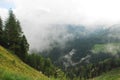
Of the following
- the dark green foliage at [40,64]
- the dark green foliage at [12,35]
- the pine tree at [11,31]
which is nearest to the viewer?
the dark green foliage at [12,35]

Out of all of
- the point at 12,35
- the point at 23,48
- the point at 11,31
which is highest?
the point at 11,31

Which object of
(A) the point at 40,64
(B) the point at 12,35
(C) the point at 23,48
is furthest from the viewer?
(A) the point at 40,64

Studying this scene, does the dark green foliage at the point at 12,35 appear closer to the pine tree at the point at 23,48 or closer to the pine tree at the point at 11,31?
the pine tree at the point at 11,31

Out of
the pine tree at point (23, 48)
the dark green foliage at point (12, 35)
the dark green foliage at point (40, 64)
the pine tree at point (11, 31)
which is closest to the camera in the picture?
the dark green foliage at point (12, 35)

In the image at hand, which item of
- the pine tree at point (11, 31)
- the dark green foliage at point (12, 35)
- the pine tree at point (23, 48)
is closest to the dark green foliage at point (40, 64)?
the pine tree at point (23, 48)

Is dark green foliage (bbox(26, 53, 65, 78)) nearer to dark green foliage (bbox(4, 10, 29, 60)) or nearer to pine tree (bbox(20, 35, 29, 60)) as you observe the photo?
pine tree (bbox(20, 35, 29, 60))

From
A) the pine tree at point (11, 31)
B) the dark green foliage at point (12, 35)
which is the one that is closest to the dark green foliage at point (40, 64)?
the dark green foliage at point (12, 35)

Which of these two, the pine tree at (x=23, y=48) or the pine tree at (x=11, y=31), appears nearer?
the pine tree at (x=11, y=31)

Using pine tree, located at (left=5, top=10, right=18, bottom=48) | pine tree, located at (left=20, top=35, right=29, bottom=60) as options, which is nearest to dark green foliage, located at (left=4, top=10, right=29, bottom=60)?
pine tree, located at (left=5, top=10, right=18, bottom=48)

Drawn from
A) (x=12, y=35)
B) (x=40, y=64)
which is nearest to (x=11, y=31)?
(x=12, y=35)

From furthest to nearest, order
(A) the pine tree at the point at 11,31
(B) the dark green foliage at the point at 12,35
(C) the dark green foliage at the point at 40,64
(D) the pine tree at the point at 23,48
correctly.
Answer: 1. (C) the dark green foliage at the point at 40,64
2. (D) the pine tree at the point at 23,48
3. (A) the pine tree at the point at 11,31
4. (B) the dark green foliage at the point at 12,35

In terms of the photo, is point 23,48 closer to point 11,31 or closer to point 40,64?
point 11,31

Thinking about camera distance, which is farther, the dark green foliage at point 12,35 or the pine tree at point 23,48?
the pine tree at point 23,48

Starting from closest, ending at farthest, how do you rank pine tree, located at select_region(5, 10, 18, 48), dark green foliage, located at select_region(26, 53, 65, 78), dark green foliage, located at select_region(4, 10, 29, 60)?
1. dark green foliage, located at select_region(4, 10, 29, 60)
2. pine tree, located at select_region(5, 10, 18, 48)
3. dark green foliage, located at select_region(26, 53, 65, 78)
